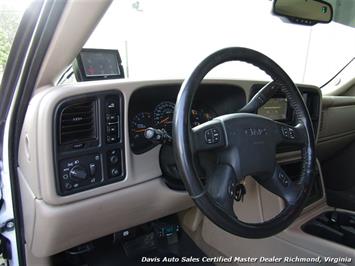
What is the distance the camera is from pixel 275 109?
4.75ft

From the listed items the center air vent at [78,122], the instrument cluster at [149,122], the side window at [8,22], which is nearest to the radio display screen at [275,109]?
the instrument cluster at [149,122]

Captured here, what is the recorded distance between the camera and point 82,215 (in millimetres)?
1027

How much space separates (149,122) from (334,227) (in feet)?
3.07

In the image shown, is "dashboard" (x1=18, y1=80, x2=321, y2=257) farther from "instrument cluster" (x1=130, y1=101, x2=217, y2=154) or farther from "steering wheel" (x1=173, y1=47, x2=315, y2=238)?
"steering wheel" (x1=173, y1=47, x2=315, y2=238)

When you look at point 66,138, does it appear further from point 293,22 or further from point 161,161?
point 293,22

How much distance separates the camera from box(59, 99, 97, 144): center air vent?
92 centimetres

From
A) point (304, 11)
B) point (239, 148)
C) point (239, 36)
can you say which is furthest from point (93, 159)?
point (239, 36)

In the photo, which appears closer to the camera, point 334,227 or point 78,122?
point 78,122

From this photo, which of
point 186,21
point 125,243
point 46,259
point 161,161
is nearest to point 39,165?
point 161,161

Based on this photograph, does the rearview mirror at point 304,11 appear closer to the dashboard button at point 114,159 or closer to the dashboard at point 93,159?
the dashboard at point 93,159

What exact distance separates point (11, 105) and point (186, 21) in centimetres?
170

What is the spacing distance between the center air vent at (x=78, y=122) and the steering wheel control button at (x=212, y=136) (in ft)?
1.13

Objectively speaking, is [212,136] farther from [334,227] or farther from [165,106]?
[334,227]

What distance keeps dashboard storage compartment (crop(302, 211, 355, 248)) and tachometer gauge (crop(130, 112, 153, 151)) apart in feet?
2.70
